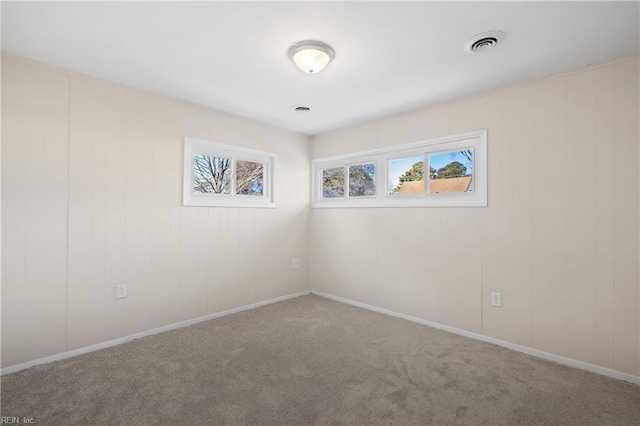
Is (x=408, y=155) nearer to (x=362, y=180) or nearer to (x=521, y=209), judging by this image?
(x=362, y=180)

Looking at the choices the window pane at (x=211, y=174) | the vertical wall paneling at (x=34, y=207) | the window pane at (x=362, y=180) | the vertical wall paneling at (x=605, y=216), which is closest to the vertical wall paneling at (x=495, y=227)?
the vertical wall paneling at (x=605, y=216)

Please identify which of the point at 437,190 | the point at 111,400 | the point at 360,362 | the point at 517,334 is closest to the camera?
the point at 111,400

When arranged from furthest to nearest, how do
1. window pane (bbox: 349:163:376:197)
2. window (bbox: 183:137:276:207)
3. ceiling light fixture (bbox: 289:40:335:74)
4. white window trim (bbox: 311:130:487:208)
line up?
window pane (bbox: 349:163:376:197) < window (bbox: 183:137:276:207) < white window trim (bbox: 311:130:487:208) < ceiling light fixture (bbox: 289:40:335:74)

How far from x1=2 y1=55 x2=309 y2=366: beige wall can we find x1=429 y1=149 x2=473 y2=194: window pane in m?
2.14

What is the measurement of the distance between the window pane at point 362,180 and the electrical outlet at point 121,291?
106 inches

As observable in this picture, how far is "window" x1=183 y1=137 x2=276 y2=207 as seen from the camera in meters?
3.34

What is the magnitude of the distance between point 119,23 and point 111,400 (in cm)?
229

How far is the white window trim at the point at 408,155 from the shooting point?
296 cm

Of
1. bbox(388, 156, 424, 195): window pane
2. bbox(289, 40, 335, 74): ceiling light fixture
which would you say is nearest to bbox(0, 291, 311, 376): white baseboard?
bbox(388, 156, 424, 195): window pane

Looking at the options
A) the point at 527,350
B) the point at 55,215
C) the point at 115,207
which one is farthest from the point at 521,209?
the point at 55,215

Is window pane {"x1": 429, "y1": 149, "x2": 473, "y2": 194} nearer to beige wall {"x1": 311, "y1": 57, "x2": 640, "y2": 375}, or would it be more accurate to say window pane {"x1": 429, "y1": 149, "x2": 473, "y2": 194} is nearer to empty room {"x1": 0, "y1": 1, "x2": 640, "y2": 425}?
empty room {"x1": 0, "y1": 1, "x2": 640, "y2": 425}

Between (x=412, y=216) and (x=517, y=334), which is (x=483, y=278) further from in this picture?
(x=412, y=216)

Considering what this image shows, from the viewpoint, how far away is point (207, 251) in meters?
3.43

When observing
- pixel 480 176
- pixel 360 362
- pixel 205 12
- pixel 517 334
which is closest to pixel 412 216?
pixel 480 176
